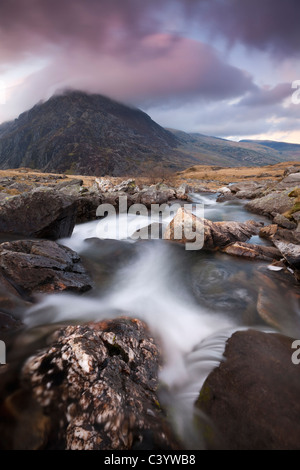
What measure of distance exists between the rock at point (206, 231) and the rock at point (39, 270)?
634 centimetres

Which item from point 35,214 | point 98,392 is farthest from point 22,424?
point 35,214

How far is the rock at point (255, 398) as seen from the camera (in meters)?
3.37

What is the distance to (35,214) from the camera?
1198 centimetres

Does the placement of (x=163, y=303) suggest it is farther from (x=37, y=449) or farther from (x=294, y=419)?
(x=37, y=449)

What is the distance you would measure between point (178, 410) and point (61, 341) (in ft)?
8.02

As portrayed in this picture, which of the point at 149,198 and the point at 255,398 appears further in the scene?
the point at 149,198

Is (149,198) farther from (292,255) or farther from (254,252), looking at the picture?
(292,255)

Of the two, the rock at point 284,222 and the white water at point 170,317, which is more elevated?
the rock at point 284,222

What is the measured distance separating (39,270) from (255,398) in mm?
6599

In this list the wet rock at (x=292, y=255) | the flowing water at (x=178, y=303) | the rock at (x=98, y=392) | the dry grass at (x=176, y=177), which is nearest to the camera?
the rock at (x=98, y=392)

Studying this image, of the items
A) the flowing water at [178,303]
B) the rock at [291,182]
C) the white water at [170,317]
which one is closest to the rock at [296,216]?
the flowing water at [178,303]

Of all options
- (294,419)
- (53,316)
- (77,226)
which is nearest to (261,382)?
(294,419)

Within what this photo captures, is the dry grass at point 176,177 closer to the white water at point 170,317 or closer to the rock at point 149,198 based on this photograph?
the rock at point 149,198

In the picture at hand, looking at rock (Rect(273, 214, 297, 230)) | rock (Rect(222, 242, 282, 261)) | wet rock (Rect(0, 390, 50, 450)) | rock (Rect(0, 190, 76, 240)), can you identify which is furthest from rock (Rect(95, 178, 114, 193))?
wet rock (Rect(0, 390, 50, 450))
